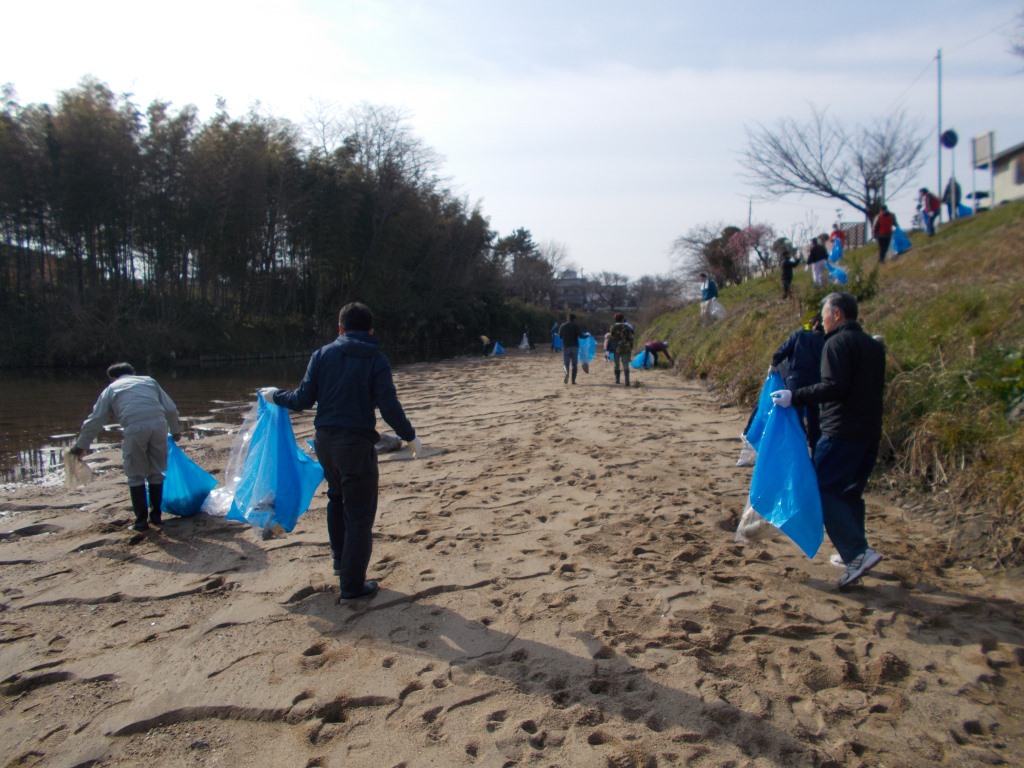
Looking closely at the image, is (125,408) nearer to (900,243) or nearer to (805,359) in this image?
(805,359)

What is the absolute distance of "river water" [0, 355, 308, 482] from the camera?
30.4 feet

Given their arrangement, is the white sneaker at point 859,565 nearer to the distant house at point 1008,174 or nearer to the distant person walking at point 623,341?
the distant person walking at point 623,341

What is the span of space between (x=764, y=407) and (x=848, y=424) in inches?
64.2

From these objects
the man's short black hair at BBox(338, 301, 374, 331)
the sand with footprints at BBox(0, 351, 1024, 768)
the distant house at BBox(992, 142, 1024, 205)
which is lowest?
the sand with footprints at BBox(0, 351, 1024, 768)

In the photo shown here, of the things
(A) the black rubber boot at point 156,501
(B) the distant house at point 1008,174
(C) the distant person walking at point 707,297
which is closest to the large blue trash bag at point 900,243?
(C) the distant person walking at point 707,297

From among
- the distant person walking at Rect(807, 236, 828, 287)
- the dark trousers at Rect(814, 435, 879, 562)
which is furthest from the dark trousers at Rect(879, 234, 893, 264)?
the dark trousers at Rect(814, 435, 879, 562)

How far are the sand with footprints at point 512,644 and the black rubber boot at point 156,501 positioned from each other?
0.10 meters

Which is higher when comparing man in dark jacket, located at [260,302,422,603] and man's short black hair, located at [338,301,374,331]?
man's short black hair, located at [338,301,374,331]

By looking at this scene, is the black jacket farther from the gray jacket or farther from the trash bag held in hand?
the gray jacket

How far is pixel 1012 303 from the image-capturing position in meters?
6.87

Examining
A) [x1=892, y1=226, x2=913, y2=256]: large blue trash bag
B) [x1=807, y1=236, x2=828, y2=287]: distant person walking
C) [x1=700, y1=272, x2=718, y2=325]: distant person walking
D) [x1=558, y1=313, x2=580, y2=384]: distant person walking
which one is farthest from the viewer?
[x1=700, y1=272, x2=718, y2=325]: distant person walking

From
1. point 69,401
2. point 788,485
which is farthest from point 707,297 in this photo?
point 69,401

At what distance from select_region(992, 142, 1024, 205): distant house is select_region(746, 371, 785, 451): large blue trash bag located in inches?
1171

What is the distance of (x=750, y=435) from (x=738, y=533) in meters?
1.47
